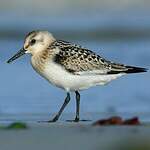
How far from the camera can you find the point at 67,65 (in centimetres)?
1063

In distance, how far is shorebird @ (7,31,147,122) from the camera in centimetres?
1059

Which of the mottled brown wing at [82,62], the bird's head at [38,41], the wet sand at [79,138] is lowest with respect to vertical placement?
the wet sand at [79,138]

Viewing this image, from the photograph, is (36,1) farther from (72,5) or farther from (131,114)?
(131,114)

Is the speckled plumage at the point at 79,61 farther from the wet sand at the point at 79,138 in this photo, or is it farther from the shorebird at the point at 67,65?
the wet sand at the point at 79,138

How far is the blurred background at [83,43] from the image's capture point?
1302 cm

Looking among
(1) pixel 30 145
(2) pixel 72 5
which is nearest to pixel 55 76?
(1) pixel 30 145

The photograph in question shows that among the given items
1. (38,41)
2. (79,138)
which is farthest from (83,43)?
(79,138)

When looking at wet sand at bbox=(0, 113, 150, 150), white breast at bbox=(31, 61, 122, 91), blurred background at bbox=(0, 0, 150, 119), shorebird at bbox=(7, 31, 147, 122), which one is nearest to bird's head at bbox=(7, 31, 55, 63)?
shorebird at bbox=(7, 31, 147, 122)

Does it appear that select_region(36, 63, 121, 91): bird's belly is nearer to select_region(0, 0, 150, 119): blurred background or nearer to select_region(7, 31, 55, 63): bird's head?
select_region(7, 31, 55, 63): bird's head

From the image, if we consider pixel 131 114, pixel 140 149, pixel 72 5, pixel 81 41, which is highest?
pixel 72 5

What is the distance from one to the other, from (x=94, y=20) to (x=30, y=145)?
75.7 ft

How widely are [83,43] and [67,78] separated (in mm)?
12901

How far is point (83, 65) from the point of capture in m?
10.7

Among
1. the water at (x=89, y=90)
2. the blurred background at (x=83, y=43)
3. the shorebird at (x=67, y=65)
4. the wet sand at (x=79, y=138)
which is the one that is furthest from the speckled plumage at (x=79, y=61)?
the wet sand at (x=79, y=138)
